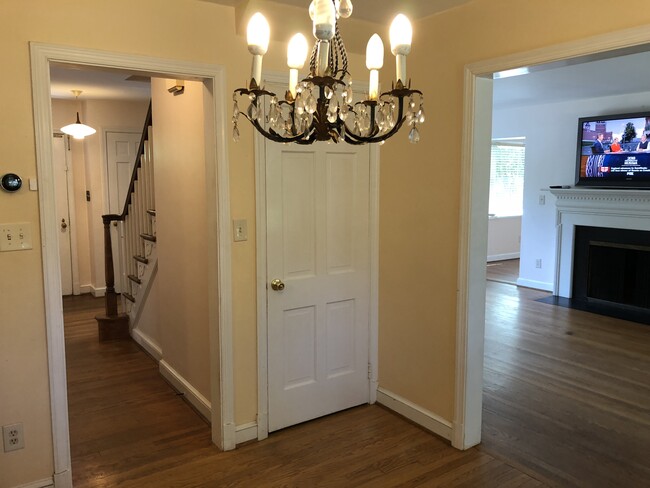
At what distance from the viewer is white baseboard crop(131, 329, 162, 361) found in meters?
4.46

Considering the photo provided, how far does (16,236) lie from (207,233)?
38.9 inches

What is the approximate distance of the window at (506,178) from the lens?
30.7 feet

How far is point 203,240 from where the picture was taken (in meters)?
3.30

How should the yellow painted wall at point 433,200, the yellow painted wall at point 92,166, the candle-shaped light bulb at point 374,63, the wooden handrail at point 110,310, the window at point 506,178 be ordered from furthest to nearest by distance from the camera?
1. the window at point 506,178
2. the yellow painted wall at point 92,166
3. the wooden handrail at point 110,310
4. the yellow painted wall at point 433,200
5. the candle-shaped light bulb at point 374,63

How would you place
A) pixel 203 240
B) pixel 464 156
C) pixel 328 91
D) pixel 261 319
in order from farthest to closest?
pixel 203 240
pixel 261 319
pixel 464 156
pixel 328 91

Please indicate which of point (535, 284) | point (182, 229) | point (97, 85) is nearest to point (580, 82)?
point (535, 284)

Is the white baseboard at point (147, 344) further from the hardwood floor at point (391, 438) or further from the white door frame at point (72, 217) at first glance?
the white door frame at point (72, 217)

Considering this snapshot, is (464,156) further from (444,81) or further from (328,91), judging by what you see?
(328,91)

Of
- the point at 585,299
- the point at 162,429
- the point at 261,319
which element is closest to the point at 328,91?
the point at 261,319

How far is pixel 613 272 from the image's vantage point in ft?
20.0

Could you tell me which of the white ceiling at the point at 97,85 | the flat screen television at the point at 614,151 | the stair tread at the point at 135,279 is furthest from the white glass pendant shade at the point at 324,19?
the flat screen television at the point at 614,151

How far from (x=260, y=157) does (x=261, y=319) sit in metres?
0.94

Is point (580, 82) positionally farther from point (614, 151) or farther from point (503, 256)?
point (503, 256)

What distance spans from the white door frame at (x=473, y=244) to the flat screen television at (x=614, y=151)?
3.89m
